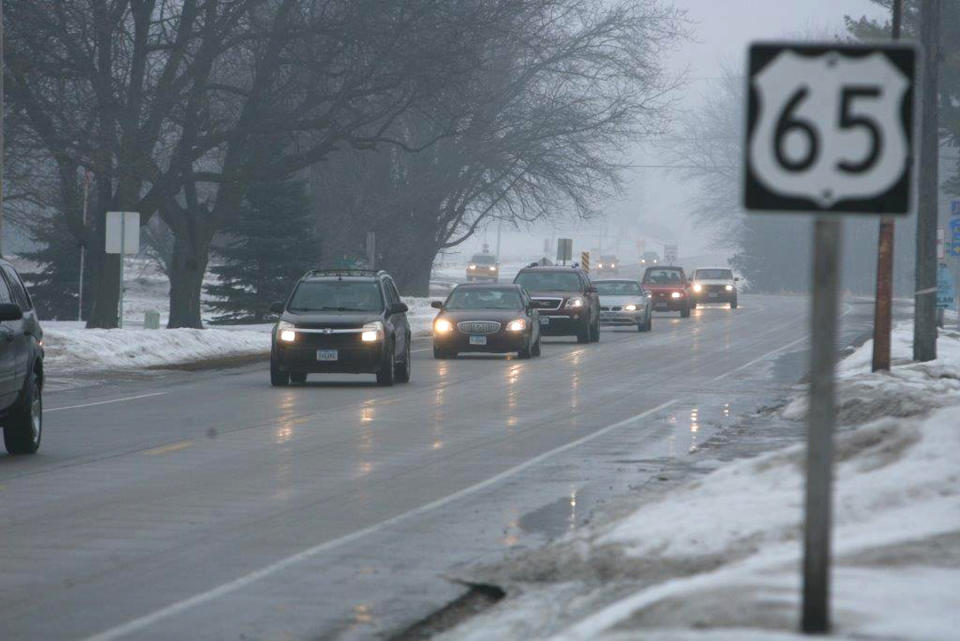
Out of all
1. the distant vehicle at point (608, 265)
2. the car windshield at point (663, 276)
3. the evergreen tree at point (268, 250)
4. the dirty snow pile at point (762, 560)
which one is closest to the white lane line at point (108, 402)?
the dirty snow pile at point (762, 560)

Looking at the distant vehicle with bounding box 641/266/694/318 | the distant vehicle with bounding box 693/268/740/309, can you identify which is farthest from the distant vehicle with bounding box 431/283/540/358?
the distant vehicle with bounding box 693/268/740/309

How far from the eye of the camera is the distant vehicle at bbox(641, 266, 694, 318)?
2544 inches

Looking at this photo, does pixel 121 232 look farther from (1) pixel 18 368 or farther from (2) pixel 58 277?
(2) pixel 58 277

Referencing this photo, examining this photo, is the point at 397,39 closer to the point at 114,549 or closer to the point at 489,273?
the point at 114,549

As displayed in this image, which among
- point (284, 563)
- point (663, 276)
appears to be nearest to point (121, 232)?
point (284, 563)

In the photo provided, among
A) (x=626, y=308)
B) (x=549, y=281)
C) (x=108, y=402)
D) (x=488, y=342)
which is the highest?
(x=549, y=281)

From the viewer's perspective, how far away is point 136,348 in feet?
112

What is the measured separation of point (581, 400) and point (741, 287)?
103 metres

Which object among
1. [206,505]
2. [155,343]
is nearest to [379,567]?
[206,505]

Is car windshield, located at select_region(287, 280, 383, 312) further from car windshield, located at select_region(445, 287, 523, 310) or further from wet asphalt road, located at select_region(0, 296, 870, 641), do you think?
car windshield, located at select_region(445, 287, 523, 310)

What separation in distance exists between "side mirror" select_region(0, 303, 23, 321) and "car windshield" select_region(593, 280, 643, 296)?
35.3 metres

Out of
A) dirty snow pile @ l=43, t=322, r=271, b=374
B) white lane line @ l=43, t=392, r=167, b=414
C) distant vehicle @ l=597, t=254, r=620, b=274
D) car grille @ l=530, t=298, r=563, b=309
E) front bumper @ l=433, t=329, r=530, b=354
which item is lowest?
white lane line @ l=43, t=392, r=167, b=414

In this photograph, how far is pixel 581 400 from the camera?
960 inches

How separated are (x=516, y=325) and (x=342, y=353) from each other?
8229 millimetres
